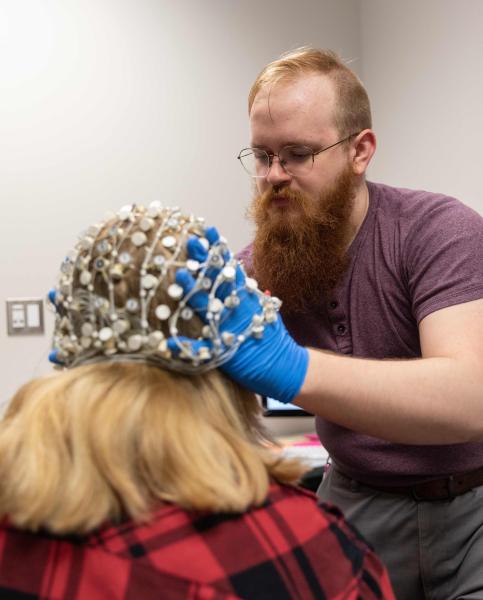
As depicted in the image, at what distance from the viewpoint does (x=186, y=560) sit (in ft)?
2.52

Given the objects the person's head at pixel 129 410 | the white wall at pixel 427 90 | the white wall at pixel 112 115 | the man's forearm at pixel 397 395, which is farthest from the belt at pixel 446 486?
the white wall at pixel 112 115

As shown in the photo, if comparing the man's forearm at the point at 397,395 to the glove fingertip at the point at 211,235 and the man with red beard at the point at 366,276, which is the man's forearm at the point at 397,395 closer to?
the man with red beard at the point at 366,276

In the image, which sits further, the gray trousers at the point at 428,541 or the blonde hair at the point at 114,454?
the gray trousers at the point at 428,541

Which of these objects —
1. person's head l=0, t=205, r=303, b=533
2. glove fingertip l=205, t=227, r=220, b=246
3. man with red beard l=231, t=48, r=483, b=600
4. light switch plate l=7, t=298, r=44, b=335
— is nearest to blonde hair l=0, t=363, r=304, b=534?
person's head l=0, t=205, r=303, b=533

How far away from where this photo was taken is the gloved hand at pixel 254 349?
2.99 feet

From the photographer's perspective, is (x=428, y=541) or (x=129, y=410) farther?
(x=428, y=541)

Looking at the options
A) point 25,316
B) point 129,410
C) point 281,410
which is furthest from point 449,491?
point 25,316

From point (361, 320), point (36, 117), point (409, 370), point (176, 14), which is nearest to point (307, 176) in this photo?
point (361, 320)

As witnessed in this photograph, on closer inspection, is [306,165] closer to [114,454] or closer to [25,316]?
[114,454]

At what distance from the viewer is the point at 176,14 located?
263 cm

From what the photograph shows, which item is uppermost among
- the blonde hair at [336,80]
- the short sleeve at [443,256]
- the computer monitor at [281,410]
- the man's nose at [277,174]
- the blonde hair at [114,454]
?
the blonde hair at [336,80]

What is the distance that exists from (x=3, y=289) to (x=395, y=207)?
146 centimetres

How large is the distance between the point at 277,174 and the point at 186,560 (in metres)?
0.82

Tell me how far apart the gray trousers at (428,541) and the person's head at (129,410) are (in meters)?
0.55
